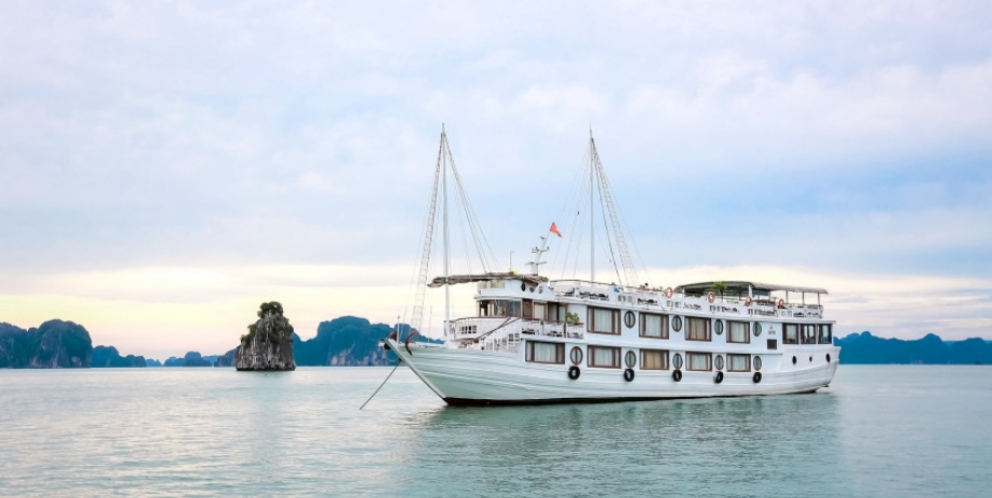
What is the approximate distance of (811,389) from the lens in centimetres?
5475

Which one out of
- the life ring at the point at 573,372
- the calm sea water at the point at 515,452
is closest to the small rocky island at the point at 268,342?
the calm sea water at the point at 515,452

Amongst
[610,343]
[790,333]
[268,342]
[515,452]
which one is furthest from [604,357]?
[268,342]

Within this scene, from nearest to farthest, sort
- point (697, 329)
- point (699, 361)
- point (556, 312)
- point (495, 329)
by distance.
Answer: point (495, 329) < point (556, 312) < point (697, 329) < point (699, 361)

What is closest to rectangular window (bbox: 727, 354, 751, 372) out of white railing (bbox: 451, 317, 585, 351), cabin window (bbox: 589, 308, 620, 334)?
cabin window (bbox: 589, 308, 620, 334)

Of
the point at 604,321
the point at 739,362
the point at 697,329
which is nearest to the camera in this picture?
the point at 604,321

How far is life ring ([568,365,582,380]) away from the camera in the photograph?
41.5 metres

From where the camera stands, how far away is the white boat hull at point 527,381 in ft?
125

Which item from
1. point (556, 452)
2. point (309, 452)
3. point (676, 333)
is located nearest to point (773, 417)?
point (676, 333)

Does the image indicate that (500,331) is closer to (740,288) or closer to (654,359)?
(654,359)

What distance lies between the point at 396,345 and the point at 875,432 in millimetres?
20878

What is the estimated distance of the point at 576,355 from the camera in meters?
42.0

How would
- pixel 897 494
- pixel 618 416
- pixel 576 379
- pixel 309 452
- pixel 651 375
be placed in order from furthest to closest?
pixel 651 375 → pixel 576 379 → pixel 618 416 → pixel 309 452 → pixel 897 494

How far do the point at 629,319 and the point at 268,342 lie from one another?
4756 inches

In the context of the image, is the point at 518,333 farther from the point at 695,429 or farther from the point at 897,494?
the point at 897,494
